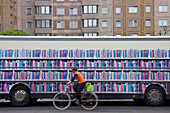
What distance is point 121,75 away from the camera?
1167cm

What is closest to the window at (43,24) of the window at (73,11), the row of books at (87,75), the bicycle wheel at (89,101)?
the window at (73,11)

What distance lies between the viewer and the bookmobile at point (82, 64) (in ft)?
38.2

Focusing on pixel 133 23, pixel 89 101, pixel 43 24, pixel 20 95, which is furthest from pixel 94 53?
pixel 43 24

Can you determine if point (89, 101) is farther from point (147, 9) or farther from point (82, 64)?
point (147, 9)

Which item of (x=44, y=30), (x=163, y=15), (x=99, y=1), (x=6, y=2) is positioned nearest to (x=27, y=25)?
(x=44, y=30)

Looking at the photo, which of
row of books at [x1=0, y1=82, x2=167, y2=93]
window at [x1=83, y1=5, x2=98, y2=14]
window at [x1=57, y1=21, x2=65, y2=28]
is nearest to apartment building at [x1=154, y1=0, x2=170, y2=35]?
window at [x1=83, y1=5, x2=98, y2=14]

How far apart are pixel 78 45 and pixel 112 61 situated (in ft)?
5.38

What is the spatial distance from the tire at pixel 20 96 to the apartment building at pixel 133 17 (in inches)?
1647

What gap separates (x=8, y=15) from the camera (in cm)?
4828

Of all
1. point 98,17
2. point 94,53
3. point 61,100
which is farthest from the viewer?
point 98,17

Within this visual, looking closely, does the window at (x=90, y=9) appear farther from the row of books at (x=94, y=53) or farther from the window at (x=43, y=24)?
the row of books at (x=94, y=53)

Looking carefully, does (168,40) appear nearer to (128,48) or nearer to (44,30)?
(128,48)

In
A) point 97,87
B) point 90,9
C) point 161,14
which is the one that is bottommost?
point 97,87

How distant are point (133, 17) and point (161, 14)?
543 cm
